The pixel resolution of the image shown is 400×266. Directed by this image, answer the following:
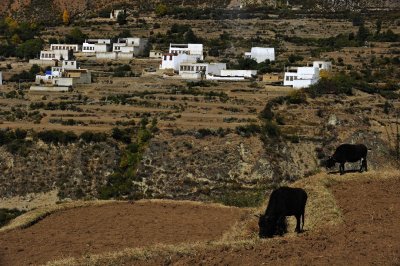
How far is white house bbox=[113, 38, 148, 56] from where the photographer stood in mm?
68000

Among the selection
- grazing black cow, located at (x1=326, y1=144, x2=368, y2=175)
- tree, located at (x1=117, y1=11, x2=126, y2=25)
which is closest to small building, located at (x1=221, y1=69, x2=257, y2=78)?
tree, located at (x1=117, y1=11, x2=126, y2=25)

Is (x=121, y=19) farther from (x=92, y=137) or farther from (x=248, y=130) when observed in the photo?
(x=248, y=130)

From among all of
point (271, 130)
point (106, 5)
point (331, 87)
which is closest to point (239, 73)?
point (331, 87)

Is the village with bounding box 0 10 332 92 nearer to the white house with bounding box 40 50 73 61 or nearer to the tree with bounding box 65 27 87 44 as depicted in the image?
the white house with bounding box 40 50 73 61

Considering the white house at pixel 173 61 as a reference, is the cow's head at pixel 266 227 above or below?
below

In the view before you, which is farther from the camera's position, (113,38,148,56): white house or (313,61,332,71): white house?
(113,38,148,56): white house

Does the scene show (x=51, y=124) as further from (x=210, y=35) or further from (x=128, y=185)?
(x=210, y=35)

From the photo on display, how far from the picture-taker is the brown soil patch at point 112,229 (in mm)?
10820

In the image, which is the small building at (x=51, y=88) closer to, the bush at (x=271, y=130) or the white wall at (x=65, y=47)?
the white wall at (x=65, y=47)

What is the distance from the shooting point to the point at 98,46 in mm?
69375

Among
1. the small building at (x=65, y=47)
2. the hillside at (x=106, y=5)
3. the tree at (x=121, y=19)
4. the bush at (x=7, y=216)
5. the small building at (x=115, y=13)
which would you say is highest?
the hillside at (x=106, y=5)

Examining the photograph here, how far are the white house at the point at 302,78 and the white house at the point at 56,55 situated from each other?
23.0 metres

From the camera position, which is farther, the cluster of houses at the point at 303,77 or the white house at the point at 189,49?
the white house at the point at 189,49

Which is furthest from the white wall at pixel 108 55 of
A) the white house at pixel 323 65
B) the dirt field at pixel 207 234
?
the dirt field at pixel 207 234
